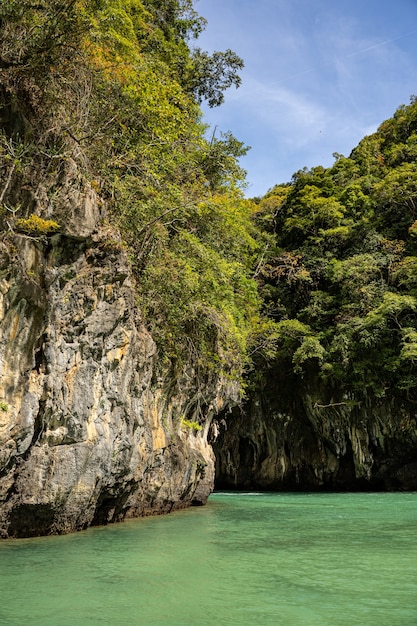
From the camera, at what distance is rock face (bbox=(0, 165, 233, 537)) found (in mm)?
7301

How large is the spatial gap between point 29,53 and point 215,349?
25.0ft

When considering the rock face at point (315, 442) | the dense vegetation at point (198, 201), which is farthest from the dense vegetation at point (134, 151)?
the rock face at point (315, 442)

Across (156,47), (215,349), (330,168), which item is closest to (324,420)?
(215,349)

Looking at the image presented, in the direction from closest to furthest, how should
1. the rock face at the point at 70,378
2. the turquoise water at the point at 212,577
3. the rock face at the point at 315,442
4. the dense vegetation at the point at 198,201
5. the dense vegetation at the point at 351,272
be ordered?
the turquoise water at the point at 212,577
the rock face at the point at 70,378
the dense vegetation at the point at 198,201
the dense vegetation at the point at 351,272
the rock face at the point at 315,442

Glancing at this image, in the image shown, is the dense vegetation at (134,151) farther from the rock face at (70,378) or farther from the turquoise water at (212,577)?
the turquoise water at (212,577)

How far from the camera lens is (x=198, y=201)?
463 inches

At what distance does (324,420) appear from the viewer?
859 inches

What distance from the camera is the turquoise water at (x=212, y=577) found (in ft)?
14.0

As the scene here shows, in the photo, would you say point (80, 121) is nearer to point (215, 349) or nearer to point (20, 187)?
point (20, 187)

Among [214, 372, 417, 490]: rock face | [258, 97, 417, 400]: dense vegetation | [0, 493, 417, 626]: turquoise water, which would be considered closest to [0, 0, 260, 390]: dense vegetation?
[0, 493, 417, 626]: turquoise water

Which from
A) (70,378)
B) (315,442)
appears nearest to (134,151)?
(70,378)

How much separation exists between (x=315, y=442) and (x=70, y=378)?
1640 centimetres

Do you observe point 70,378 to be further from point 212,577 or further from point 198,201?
point 198,201

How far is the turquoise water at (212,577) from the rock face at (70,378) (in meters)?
0.56
